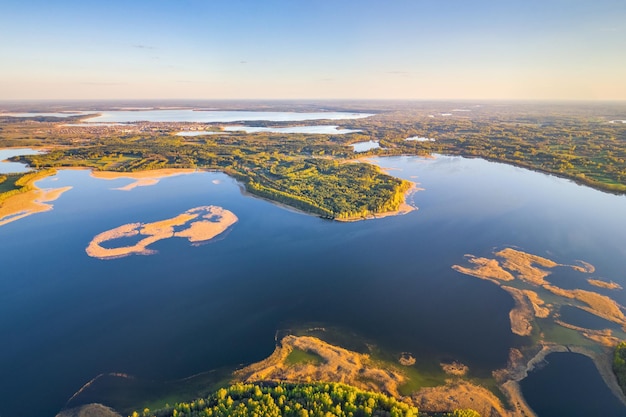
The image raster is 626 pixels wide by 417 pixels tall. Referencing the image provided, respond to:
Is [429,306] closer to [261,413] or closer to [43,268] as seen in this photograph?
[261,413]

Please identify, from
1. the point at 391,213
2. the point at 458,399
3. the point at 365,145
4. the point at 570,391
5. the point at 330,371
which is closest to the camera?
the point at 458,399

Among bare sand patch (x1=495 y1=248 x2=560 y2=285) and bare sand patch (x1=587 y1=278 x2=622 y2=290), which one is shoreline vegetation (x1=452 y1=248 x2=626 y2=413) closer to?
bare sand patch (x1=495 y1=248 x2=560 y2=285)

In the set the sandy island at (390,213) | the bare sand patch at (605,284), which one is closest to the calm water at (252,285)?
the bare sand patch at (605,284)

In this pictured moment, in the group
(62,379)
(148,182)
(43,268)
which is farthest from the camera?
(148,182)

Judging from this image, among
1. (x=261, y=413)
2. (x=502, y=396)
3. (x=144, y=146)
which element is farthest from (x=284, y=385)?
(x=144, y=146)

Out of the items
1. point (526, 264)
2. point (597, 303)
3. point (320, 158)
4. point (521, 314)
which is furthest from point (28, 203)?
point (597, 303)

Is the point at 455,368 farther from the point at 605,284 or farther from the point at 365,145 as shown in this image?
the point at 365,145

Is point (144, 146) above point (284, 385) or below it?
above

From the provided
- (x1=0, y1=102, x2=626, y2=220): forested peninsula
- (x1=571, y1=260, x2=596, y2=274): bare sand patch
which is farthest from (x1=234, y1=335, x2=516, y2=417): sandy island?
(x1=0, y1=102, x2=626, y2=220): forested peninsula
